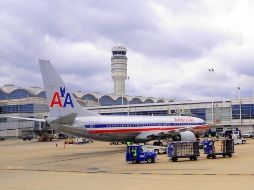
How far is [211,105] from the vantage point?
409ft

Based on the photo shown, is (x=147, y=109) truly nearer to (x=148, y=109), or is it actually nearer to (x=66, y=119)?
(x=148, y=109)

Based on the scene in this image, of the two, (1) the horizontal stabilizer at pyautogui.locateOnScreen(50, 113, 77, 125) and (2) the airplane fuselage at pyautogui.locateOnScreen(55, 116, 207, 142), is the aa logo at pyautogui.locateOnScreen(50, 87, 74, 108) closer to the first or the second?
(1) the horizontal stabilizer at pyautogui.locateOnScreen(50, 113, 77, 125)

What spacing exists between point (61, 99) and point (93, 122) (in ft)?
16.5

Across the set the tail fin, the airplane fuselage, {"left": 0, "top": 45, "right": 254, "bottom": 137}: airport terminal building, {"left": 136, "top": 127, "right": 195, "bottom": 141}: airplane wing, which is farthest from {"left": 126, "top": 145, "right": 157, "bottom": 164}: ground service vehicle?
{"left": 0, "top": 45, "right": 254, "bottom": 137}: airport terminal building

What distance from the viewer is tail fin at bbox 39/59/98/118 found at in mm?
44281

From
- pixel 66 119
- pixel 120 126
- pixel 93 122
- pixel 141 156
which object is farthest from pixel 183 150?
pixel 120 126

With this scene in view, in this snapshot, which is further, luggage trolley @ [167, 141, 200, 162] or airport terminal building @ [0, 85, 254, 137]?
airport terminal building @ [0, 85, 254, 137]

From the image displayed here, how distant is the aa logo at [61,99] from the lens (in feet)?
149

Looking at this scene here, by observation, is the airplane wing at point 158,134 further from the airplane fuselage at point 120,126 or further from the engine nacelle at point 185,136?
the engine nacelle at point 185,136

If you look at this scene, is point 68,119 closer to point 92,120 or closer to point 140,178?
point 92,120

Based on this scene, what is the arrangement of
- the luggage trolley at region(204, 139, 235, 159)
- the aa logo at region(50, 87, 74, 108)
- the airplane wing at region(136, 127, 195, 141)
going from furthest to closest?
1. the airplane wing at region(136, 127, 195, 141)
2. the aa logo at region(50, 87, 74, 108)
3. the luggage trolley at region(204, 139, 235, 159)

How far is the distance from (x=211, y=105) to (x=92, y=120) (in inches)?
3207

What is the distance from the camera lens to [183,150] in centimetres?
3531

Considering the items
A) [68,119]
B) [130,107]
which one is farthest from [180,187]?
[130,107]
